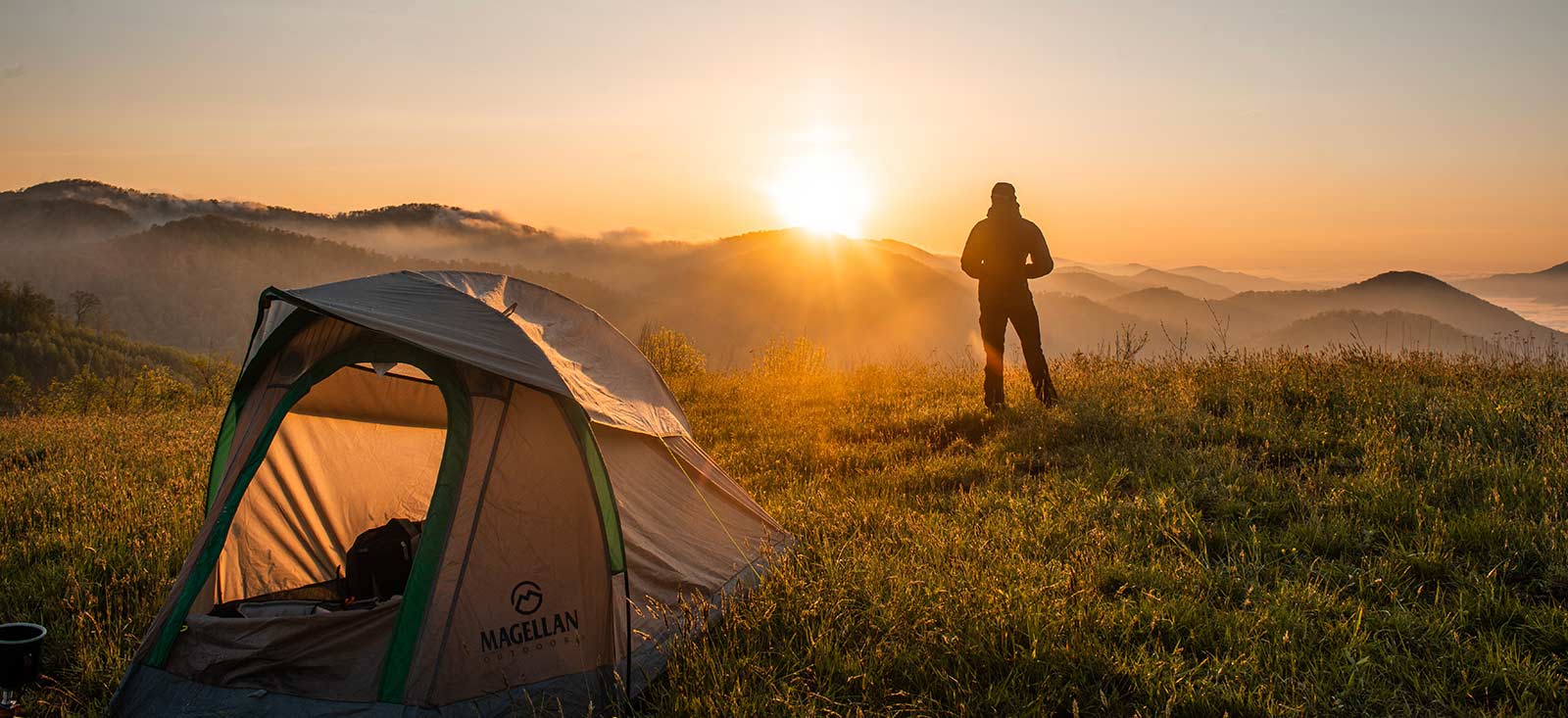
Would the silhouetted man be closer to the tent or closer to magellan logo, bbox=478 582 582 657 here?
the tent

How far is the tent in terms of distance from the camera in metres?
4.03

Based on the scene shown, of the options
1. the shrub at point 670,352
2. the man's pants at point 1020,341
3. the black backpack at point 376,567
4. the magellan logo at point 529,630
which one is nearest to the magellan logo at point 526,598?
the magellan logo at point 529,630

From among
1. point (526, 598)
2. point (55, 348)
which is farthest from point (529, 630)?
point (55, 348)

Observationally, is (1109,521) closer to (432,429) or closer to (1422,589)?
(1422,589)

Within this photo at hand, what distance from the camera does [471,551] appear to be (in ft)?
13.5

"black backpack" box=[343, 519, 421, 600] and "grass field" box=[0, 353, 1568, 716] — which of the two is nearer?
"grass field" box=[0, 353, 1568, 716]

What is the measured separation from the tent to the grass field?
43cm

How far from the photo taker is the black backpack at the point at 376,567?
16.6 ft

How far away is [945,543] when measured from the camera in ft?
17.8

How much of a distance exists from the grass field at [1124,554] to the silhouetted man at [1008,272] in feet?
1.73

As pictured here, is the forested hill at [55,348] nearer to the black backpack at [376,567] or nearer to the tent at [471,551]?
the black backpack at [376,567]

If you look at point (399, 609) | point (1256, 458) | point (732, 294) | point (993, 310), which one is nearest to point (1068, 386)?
point (993, 310)

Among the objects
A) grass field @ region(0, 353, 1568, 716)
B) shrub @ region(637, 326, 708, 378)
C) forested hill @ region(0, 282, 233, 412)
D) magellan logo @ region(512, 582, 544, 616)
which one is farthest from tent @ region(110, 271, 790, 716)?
forested hill @ region(0, 282, 233, 412)

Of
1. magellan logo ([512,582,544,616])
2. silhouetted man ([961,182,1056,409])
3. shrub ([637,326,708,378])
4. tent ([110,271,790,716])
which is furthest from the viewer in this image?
shrub ([637,326,708,378])
